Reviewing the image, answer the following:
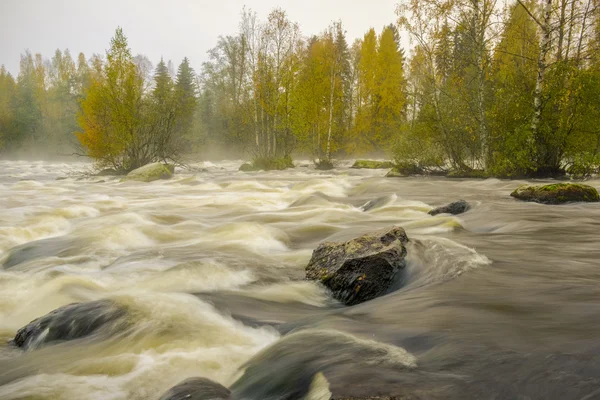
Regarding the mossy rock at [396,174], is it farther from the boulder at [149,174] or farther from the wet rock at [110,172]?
the wet rock at [110,172]

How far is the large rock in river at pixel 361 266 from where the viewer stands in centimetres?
389

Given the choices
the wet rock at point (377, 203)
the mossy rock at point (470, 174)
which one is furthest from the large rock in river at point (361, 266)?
the mossy rock at point (470, 174)

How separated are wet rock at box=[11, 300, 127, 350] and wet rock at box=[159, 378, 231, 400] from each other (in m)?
1.20

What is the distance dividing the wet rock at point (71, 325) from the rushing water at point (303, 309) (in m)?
0.10

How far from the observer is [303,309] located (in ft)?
12.6

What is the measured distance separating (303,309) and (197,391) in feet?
5.73

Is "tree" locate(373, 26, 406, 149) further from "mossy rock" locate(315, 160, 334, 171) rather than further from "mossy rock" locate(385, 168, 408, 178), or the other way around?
"mossy rock" locate(385, 168, 408, 178)

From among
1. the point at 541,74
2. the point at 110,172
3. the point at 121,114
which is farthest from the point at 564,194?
the point at 110,172

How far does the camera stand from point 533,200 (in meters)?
8.78

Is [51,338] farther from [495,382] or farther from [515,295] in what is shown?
[515,295]

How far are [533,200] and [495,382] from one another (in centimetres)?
792

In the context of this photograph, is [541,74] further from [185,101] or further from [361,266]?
[185,101]

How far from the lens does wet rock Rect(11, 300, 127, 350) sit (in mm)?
3162

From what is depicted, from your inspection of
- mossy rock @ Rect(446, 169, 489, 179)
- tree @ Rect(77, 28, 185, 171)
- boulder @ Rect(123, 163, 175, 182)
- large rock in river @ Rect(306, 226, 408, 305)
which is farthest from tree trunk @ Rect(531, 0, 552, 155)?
tree @ Rect(77, 28, 185, 171)
